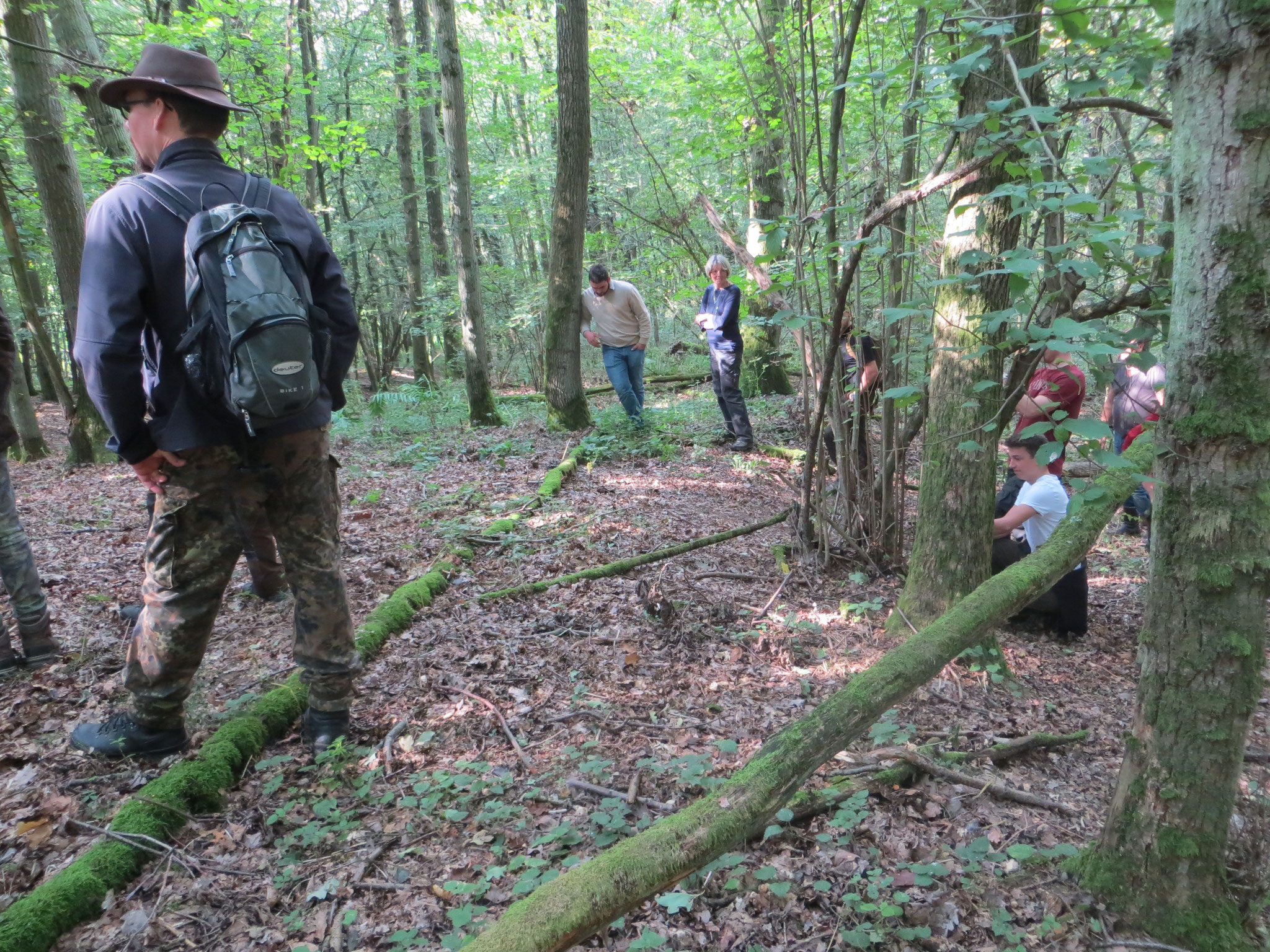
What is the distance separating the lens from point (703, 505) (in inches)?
260

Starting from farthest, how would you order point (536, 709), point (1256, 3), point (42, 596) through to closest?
point (42, 596)
point (536, 709)
point (1256, 3)

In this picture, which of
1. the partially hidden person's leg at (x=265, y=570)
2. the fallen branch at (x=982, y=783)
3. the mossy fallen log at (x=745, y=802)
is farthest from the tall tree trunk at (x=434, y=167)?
the fallen branch at (x=982, y=783)

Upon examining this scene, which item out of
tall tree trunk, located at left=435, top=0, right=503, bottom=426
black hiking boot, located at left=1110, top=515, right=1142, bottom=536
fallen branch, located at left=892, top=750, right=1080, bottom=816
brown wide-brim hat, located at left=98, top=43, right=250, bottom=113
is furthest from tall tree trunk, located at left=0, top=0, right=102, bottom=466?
black hiking boot, located at left=1110, top=515, right=1142, bottom=536

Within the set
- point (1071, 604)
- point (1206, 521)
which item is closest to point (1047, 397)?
point (1071, 604)

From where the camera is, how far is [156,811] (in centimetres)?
247

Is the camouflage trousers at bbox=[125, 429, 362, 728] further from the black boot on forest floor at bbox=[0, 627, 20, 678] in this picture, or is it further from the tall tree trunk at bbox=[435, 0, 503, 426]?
the tall tree trunk at bbox=[435, 0, 503, 426]

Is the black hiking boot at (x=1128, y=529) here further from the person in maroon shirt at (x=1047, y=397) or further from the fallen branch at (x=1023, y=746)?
the fallen branch at (x=1023, y=746)

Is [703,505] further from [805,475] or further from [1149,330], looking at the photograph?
[1149,330]

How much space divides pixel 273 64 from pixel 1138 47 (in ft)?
41.8

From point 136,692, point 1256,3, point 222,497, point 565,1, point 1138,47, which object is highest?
point 565,1

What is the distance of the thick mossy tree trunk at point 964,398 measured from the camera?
335 centimetres

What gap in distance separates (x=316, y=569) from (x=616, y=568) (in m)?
2.35

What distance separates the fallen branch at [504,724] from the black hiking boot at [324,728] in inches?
22.8

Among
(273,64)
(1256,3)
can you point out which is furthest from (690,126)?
(1256,3)
